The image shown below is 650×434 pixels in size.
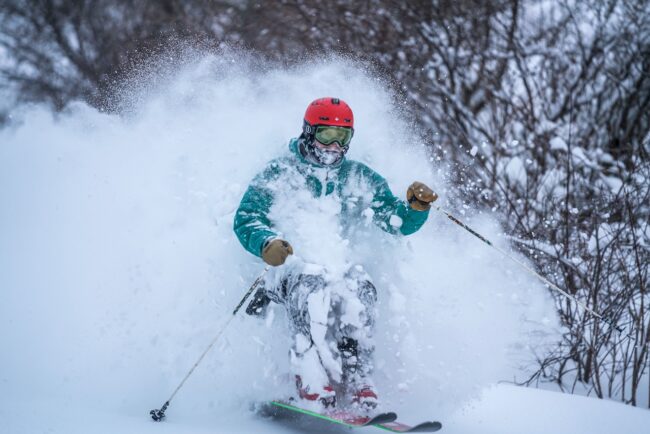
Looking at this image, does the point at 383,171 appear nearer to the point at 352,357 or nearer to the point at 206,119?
the point at 206,119

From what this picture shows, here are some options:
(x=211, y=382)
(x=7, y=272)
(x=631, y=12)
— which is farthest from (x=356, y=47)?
(x=211, y=382)

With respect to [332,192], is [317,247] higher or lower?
lower

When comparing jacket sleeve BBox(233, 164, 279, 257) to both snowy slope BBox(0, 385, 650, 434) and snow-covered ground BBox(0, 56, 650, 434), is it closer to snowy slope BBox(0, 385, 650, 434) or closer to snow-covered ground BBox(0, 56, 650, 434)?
snow-covered ground BBox(0, 56, 650, 434)

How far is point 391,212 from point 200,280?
1129 millimetres

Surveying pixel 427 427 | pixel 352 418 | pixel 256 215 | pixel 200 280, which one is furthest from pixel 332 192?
pixel 427 427

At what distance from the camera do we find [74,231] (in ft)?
13.6

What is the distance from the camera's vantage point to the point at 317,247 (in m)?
2.91

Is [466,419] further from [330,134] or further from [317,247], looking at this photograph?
[330,134]

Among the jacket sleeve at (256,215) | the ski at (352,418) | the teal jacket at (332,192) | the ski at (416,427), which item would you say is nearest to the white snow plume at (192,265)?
the teal jacket at (332,192)

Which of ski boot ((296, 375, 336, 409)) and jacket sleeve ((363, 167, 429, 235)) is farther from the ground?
jacket sleeve ((363, 167, 429, 235))

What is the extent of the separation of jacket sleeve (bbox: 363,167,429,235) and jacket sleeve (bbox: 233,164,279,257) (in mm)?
570

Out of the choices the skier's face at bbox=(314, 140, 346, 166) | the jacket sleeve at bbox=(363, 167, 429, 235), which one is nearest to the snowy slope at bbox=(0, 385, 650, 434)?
the jacket sleeve at bbox=(363, 167, 429, 235)

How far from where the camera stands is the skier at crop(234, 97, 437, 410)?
256cm

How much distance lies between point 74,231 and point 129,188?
472mm
